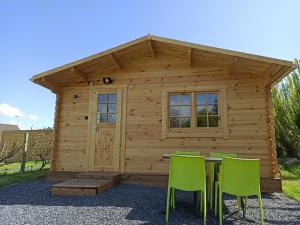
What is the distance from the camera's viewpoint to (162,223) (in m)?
2.73

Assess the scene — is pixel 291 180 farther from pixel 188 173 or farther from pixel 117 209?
pixel 117 209

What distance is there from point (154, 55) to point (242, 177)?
420 centimetres

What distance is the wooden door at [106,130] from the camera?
580 cm

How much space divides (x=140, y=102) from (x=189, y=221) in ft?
11.7

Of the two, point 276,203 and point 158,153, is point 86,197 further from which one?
point 276,203

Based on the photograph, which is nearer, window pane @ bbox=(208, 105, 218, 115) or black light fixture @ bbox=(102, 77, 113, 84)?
window pane @ bbox=(208, 105, 218, 115)

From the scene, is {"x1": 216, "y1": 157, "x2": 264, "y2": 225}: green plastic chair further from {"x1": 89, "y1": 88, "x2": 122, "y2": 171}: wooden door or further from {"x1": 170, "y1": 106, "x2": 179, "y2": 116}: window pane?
{"x1": 89, "y1": 88, "x2": 122, "y2": 171}: wooden door

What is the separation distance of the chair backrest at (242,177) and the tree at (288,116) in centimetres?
864

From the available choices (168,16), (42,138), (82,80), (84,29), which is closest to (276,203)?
(82,80)

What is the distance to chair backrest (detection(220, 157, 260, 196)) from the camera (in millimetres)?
2605

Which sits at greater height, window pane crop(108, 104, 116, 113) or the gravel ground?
window pane crop(108, 104, 116, 113)

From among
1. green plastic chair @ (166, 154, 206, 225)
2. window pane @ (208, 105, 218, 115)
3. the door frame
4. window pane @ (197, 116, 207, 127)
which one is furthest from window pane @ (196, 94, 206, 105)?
green plastic chair @ (166, 154, 206, 225)

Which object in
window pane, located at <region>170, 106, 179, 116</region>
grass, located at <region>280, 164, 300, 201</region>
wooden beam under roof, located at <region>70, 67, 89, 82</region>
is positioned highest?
wooden beam under roof, located at <region>70, 67, 89, 82</region>

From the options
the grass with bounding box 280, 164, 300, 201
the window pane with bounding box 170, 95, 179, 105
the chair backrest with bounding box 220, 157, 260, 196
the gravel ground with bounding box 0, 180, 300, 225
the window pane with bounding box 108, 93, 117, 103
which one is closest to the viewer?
the chair backrest with bounding box 220, 157, 260, 196
